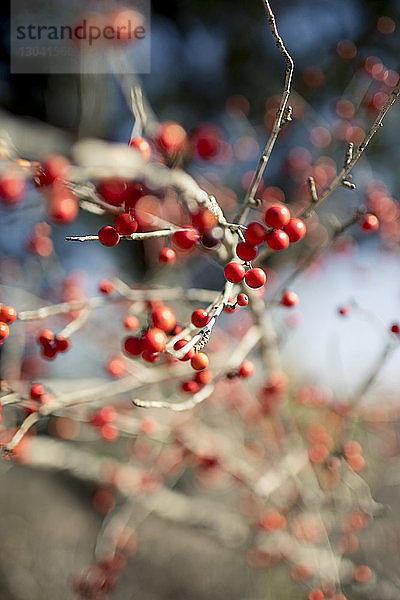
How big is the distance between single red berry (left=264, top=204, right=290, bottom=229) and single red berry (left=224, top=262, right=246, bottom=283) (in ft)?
0.43

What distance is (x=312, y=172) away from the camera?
2.72 metres

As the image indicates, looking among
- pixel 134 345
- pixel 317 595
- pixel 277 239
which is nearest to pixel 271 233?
pixel 277 239

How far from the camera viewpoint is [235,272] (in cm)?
86

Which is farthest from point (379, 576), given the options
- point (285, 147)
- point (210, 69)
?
point (210, 69)

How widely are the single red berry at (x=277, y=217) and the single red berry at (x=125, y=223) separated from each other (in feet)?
0.99

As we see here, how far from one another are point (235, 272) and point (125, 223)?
265 mm

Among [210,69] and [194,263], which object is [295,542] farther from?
[210,69]

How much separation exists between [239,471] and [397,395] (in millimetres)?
1860

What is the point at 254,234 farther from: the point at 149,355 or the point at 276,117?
the point at 149,355

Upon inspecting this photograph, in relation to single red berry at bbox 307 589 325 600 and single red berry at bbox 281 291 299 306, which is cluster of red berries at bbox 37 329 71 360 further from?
single red berry at bbox 307 589 325 600

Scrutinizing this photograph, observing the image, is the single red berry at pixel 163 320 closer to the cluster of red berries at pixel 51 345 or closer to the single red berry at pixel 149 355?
the single red berry at pixel 149 355

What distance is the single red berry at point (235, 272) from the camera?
85cm

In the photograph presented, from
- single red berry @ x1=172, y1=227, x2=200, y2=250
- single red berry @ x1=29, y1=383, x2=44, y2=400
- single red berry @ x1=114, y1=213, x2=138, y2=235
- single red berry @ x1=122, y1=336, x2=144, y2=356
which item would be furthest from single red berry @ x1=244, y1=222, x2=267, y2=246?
single red berry @ x1=29, y1=383, x2=44, y2=400

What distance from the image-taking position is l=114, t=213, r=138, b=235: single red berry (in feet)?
2.92
